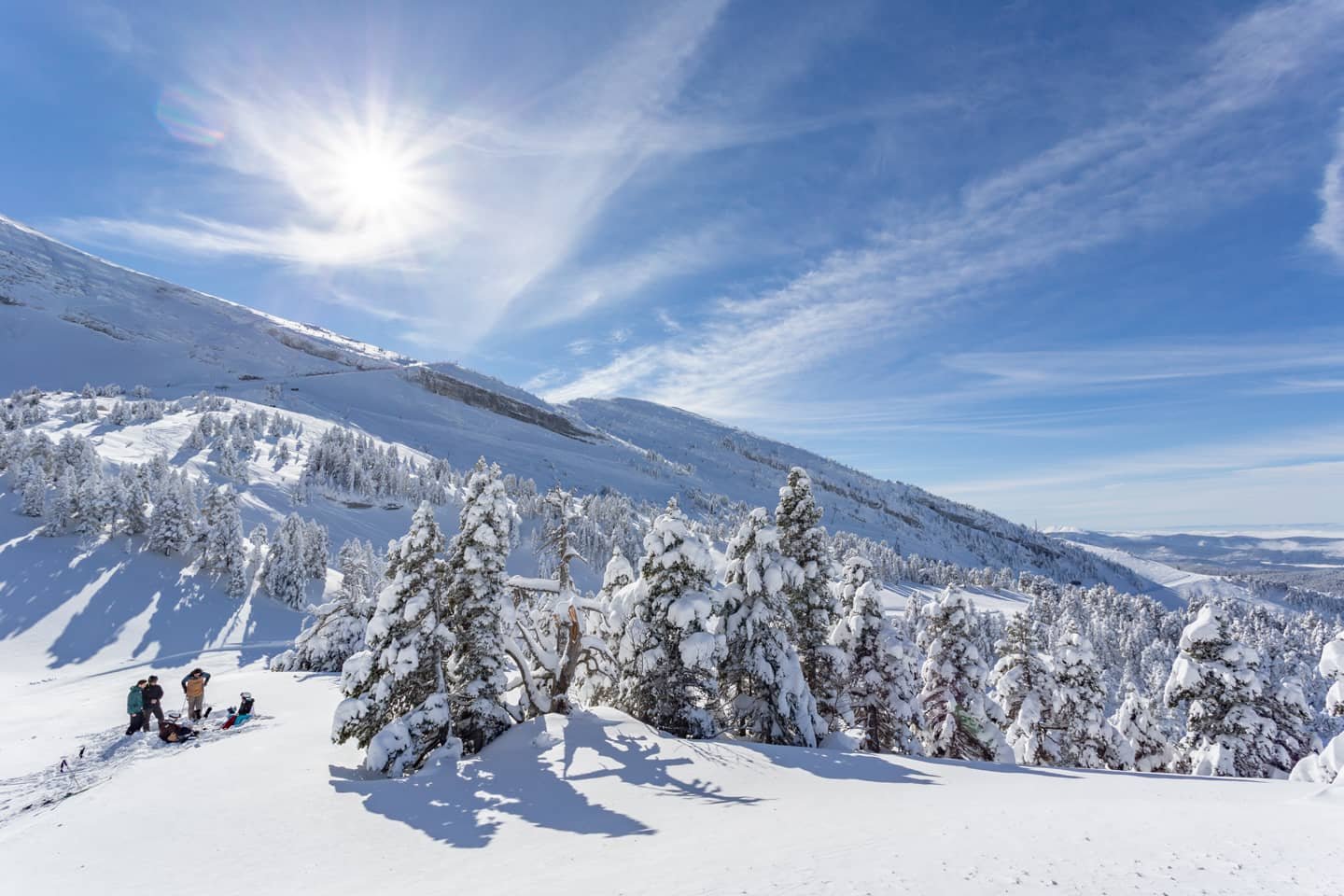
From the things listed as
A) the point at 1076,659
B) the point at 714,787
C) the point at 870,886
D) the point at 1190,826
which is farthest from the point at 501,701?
the point at 1076,659

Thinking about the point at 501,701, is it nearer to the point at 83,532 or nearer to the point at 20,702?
the point at 20,702

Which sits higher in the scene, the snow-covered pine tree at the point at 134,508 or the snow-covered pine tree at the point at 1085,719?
the snow-covered pine tree at the point at 134,508

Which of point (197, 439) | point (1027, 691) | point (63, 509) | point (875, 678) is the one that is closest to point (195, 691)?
point (875, 678)

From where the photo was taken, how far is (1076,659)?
2602cm

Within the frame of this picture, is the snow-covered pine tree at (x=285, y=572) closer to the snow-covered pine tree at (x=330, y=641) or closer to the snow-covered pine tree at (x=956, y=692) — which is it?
the snow-covered pine tree at (x=330, y=641)

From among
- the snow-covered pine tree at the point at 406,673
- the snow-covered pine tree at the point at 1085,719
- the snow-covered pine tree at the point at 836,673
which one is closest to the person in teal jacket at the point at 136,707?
the snow-covered pine tree at the point at 406,673

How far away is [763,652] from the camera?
19938 millimetres

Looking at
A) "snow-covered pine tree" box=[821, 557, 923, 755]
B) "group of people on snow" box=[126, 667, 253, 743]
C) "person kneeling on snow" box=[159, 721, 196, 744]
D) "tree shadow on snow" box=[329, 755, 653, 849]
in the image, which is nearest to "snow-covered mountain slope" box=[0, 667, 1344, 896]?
"tree shadow on snow" box=[329, 755, 653, 849]

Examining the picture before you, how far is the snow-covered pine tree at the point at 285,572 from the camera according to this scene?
61.1 meters

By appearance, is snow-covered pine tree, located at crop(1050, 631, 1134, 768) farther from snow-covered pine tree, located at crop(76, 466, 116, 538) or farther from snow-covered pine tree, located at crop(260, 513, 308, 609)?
snow-covered pine tree, located at crop(76, 466, 116, 538)

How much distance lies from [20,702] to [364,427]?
187012 mm

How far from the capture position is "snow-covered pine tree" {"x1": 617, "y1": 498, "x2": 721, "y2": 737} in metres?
18.8

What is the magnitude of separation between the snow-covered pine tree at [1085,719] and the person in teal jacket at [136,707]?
34914 mm

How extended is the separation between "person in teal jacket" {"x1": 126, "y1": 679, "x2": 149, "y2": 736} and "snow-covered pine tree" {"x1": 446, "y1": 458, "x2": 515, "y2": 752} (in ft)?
33.3
